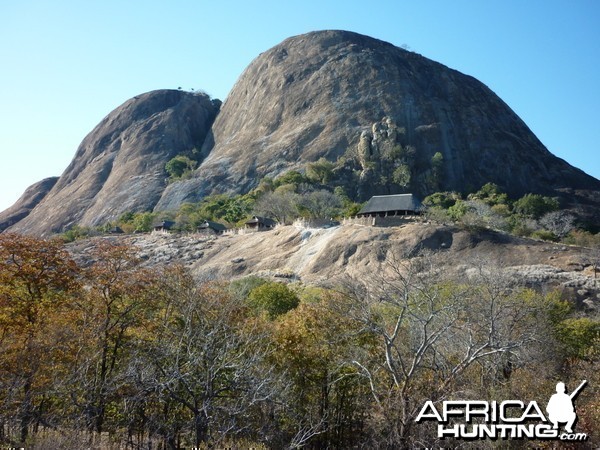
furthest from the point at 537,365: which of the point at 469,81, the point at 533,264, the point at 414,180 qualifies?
the point at 469,81

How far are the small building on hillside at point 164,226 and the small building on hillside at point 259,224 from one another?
10.8 m

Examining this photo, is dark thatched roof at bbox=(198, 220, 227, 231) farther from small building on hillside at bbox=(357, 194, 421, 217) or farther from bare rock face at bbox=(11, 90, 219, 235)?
bare rock face at bbox=(11, 90, 219, 235)

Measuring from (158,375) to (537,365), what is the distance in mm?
13956

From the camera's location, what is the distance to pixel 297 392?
653 inches

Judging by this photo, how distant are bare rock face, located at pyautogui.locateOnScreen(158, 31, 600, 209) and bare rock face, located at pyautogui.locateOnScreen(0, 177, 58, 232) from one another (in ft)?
112

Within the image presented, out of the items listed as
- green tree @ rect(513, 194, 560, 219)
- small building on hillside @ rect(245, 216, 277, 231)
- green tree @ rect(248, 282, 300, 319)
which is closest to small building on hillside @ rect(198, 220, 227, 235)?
small building on hillside @ rect(245, 216, 277, 231)

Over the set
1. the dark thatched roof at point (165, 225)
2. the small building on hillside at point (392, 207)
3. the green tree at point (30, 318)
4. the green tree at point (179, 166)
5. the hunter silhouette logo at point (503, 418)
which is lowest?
the hunter silhouette logo at point (503, 418)

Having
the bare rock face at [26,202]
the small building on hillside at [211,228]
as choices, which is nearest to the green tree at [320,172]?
the small building on hillside at [211,228]

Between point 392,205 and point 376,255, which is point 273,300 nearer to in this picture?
point 376,255

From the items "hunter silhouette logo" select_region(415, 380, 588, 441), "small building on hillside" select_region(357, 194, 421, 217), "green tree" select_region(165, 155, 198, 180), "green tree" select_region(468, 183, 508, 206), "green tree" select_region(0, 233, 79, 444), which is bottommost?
"hunter silhouette logo" select_region(415, 380, 588, 441)

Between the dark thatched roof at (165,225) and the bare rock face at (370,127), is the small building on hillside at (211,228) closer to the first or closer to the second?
the dark thatched roof at (165,225)

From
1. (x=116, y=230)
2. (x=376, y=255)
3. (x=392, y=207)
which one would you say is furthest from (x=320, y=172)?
(x=376, y=255)

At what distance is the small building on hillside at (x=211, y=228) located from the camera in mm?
64000

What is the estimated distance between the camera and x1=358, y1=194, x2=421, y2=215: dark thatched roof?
5328 centimetres
